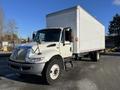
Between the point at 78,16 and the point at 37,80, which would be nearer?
the point at 37,80

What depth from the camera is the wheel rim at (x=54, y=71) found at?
8377 mm

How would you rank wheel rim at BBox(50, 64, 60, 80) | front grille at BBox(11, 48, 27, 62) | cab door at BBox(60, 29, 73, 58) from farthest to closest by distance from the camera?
cab door at BBox(60, 29, 73, 58) → wheel rim at BBox(50, 64, 60, 80) → front grille at BBox(11, 48, 27, 62)

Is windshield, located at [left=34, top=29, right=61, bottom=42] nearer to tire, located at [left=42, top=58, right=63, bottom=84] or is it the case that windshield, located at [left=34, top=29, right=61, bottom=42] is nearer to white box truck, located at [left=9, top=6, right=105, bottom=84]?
white box truck, located at [left=9, top=6, right=105, bottom=84]

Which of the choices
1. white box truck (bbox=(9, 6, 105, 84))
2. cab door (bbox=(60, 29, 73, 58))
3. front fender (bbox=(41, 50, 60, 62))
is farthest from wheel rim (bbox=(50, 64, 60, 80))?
cab door (bbox=(60, 29, 73, 58))

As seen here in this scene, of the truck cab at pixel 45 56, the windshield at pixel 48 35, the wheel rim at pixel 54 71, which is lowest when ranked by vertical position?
the wheel rim at pixel 54 71

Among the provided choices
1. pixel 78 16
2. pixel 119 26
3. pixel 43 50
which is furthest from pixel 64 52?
pixel 119 26

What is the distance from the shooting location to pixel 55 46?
351 inches

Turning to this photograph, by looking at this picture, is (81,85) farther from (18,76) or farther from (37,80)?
(18,76)

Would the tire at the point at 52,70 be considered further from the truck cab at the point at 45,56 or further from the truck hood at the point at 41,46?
the truck hood at the point at 41,46

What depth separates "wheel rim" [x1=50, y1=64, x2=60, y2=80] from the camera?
8.38 meters

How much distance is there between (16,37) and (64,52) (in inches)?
2556

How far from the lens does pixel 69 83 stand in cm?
820

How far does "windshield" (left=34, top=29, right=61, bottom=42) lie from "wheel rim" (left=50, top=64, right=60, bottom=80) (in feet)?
4.38

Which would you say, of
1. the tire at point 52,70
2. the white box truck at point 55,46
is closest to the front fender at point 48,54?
the white box truck at point 55,46
